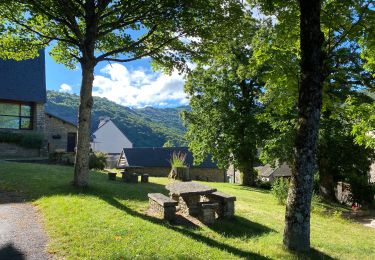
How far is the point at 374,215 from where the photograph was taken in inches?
701

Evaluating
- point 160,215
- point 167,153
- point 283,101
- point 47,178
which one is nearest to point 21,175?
point 47,178

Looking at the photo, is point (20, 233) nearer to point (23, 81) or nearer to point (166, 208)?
point (166, 208)

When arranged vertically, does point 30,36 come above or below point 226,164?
above

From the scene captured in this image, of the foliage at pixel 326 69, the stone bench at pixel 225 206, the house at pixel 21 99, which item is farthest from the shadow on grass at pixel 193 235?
the house at pixel 21 99

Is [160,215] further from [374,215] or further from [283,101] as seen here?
[374,215]

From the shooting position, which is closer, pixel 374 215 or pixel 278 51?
pixel 278 51

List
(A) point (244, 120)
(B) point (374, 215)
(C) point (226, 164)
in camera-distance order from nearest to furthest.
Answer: (B) point (374, 215) < (A) point (244, 120) < (C) point (226, 164)

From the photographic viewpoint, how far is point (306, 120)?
24.0 ft

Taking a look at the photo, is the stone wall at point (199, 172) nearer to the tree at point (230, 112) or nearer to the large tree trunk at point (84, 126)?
the tree at point (230, 112)

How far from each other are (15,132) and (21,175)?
13573mm

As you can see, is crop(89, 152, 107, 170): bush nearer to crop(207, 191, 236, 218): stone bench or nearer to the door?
the door

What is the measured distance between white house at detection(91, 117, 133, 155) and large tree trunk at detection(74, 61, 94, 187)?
5998cm

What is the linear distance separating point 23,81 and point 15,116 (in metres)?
2.71

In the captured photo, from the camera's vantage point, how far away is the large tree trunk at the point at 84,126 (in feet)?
39.0
